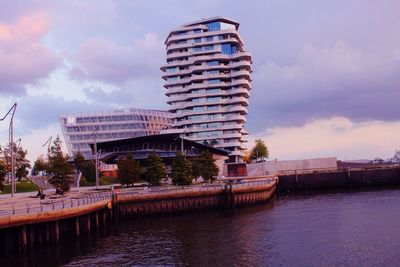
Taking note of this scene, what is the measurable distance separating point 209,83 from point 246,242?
432 feet

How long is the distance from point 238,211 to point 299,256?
3578 centimetres

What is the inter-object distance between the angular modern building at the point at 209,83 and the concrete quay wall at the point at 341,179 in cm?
5214

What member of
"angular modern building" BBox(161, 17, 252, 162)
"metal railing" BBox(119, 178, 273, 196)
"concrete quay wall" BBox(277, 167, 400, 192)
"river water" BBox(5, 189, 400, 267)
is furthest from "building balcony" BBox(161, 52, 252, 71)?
"river water" BBox(5, 189, 400, 267)

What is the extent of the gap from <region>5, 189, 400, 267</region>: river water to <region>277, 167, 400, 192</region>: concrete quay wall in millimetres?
48870

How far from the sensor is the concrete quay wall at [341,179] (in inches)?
4648

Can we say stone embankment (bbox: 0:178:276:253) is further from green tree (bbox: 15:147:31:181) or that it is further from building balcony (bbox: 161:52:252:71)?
building balcony (bbox: 161:52:252:71)

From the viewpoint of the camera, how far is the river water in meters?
40.0

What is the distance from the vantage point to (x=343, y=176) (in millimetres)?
119688

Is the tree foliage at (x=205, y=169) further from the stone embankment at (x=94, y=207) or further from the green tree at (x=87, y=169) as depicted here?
the green tree at (x=87, y=169)

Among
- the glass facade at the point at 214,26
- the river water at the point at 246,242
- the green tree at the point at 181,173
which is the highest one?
the glass facade at the point at 214,26

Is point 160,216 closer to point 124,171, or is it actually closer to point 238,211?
point 238,211

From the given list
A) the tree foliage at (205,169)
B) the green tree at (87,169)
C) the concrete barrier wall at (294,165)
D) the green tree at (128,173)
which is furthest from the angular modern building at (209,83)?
the green tree at (128,173)

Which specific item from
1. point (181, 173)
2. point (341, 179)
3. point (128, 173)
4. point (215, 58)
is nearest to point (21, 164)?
point (128, 173)

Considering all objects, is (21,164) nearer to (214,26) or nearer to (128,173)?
(128,173)
